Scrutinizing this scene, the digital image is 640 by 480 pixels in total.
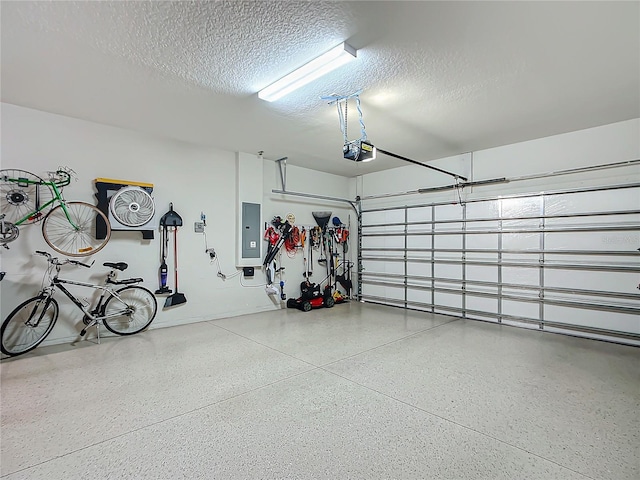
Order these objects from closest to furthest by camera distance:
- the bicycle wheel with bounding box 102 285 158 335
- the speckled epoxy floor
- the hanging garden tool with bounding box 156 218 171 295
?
1. the speckled epoxy floor
2. the bicycle wheel with bounding box 102 285 158 335
3. the hanging garden tool with bounding box 156 218 171 295

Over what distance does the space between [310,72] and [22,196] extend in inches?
142

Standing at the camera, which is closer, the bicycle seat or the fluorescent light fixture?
the fluorescent light fixture

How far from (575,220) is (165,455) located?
5.53m

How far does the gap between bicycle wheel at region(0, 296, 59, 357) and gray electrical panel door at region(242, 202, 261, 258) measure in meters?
2.74

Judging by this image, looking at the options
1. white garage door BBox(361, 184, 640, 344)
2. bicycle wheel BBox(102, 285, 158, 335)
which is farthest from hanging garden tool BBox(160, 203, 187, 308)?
white garage door BBox(361, 184, 640, 344)

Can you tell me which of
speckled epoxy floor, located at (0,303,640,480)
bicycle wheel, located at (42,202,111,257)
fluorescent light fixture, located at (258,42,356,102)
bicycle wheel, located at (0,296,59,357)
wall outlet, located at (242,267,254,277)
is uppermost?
fluorescent light fixture, located at (258,42,356,102)

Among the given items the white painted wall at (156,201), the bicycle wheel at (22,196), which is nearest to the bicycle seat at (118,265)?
the white painted wall at (156,201)

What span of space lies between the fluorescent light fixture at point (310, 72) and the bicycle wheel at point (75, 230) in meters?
2.75

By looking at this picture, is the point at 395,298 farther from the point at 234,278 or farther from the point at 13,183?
the point at 13,183

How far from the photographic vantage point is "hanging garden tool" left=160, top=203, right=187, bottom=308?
15.8ft

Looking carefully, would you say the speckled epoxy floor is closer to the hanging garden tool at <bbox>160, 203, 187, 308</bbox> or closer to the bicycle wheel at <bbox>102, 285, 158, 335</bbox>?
the bicycle wheel at <bbox>102, 285, 158, 335</bbox>

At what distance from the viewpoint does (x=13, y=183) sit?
12.1 feet

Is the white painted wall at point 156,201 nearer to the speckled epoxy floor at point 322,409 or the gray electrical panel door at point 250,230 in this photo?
the gray electrical panel door at point 250,230

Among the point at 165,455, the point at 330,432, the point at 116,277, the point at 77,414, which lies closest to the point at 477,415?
the point at 330,432
